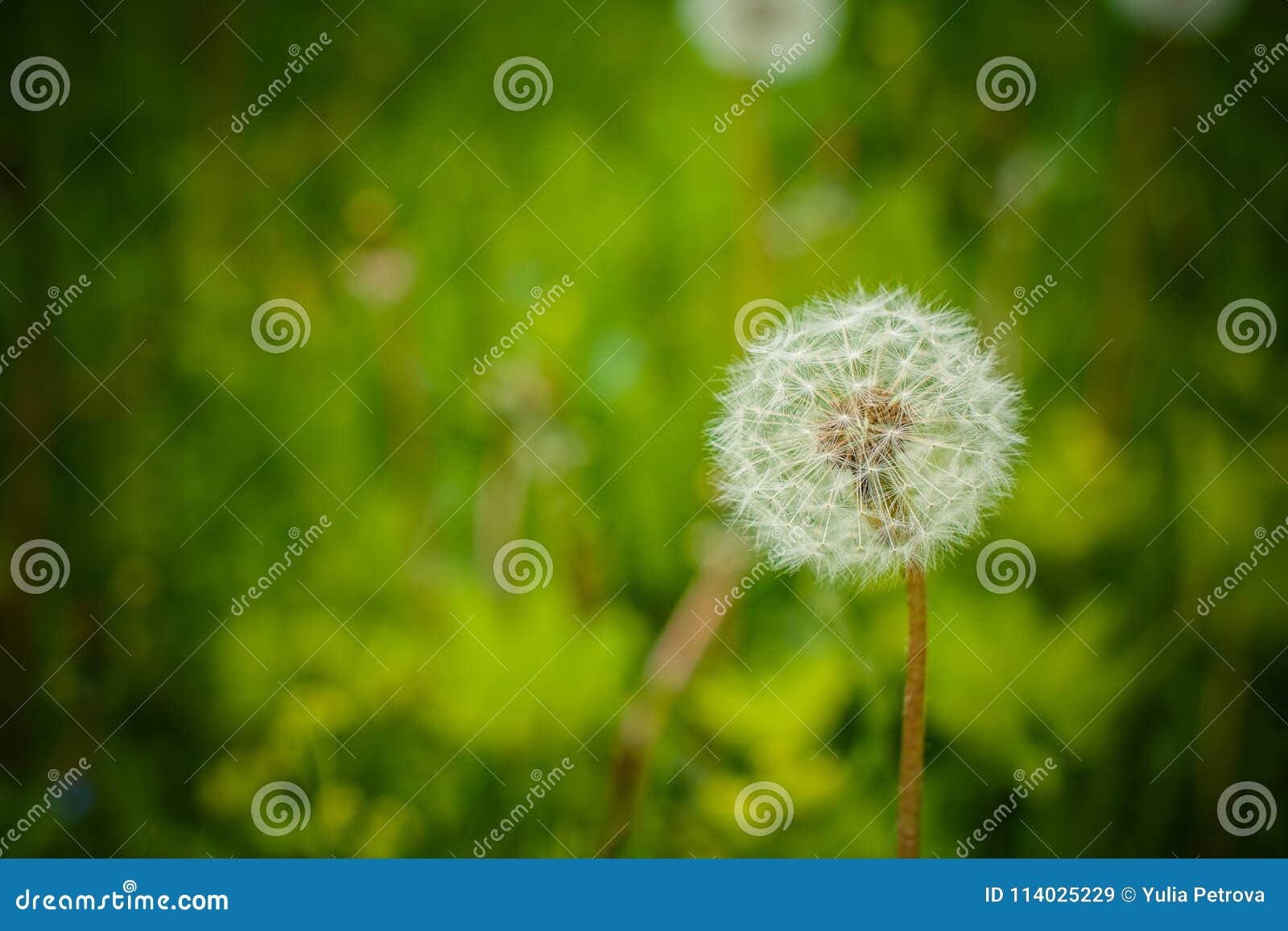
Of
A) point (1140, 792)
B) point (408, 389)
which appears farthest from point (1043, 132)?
point (408, 389)

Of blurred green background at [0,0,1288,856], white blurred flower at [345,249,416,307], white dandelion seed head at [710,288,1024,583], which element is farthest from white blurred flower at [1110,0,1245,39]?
white blurred flower at [345,249,416,307]

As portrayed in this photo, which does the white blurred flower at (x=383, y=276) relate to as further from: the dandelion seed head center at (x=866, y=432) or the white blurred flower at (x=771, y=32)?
the dandelion seed head center at (x=866, y=432)

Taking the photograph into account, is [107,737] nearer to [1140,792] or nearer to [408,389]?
[408,389]

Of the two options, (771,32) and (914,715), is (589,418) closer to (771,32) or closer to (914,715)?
(771,32)

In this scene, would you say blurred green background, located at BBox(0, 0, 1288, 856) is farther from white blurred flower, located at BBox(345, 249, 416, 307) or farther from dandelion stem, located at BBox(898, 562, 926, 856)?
dandelion stem, located at BBox(898, 562, 926, 856)

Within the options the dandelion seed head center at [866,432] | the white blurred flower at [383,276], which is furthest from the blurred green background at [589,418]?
the dandelion seed head center at [866,432]

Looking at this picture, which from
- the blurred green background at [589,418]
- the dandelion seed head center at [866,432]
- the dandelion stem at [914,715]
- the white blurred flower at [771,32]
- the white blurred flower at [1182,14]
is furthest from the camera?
the white blurred flower at [771,32]
